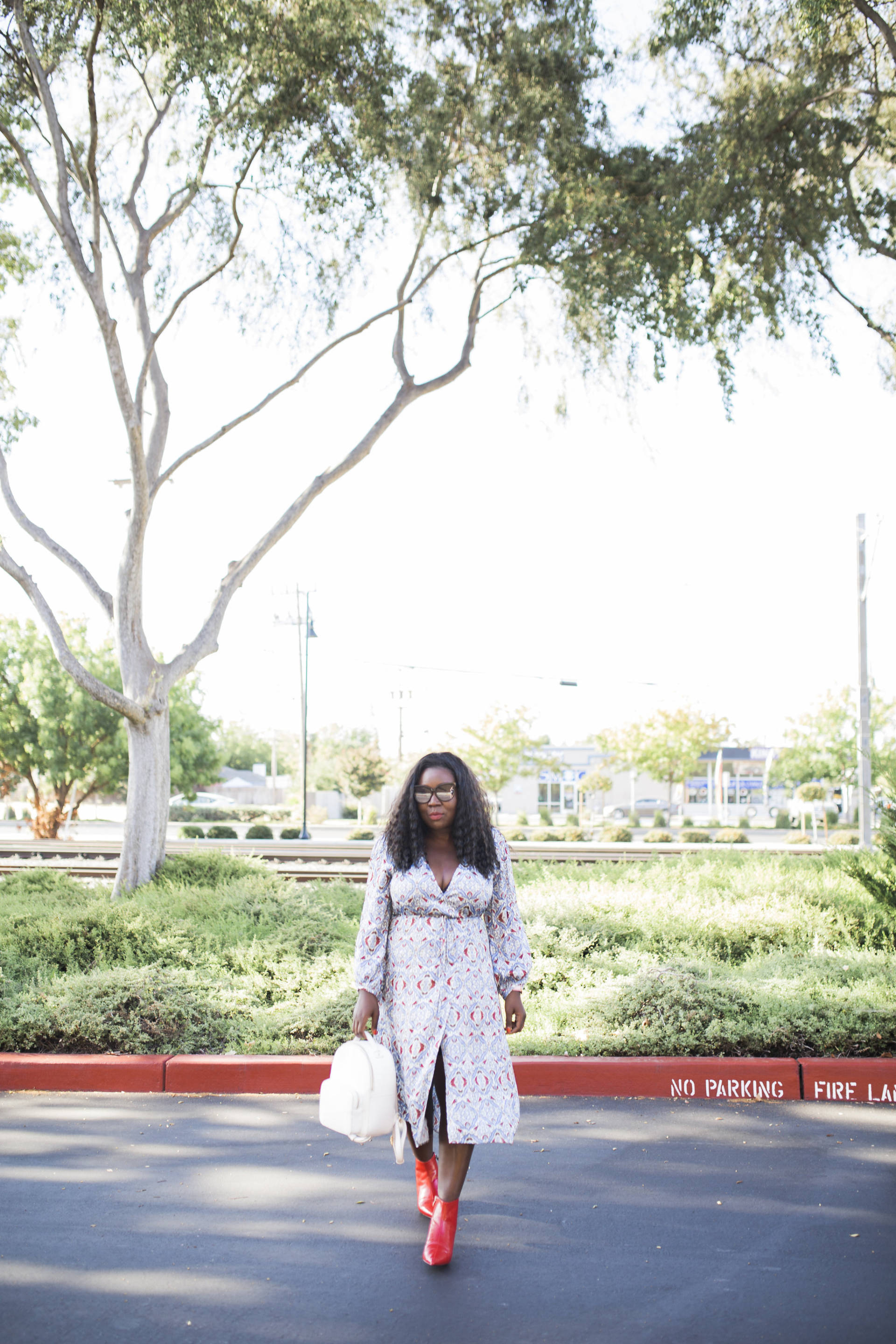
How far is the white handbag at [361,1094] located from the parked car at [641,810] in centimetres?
5004

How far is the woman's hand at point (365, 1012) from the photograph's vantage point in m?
3.58

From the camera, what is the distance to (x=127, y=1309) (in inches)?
124

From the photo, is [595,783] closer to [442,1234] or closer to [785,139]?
[785,139]

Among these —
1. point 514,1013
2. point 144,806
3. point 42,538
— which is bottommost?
point 514,1013

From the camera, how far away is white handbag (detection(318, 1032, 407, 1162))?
3.38 metres

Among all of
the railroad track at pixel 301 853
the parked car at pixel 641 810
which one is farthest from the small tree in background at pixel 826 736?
the railroad track at pixel 301 853

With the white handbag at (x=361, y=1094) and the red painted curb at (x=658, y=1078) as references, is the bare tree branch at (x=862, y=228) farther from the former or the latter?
the white handbag at (x=361, y=1094)

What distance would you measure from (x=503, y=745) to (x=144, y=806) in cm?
3367

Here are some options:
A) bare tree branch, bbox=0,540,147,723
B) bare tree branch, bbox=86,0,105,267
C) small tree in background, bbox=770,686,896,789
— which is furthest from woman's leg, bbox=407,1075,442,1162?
small tree in background, bbox=770,686,896,789

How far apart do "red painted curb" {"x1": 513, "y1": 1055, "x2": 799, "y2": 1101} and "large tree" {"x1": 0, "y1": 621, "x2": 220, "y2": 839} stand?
23.4 meters

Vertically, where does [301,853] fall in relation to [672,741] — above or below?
below

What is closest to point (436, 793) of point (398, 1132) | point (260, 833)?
point (398, 1132)

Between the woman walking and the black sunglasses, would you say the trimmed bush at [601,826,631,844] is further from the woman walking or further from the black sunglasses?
the black sunglasses

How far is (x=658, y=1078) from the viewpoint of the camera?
5398 millimetres
